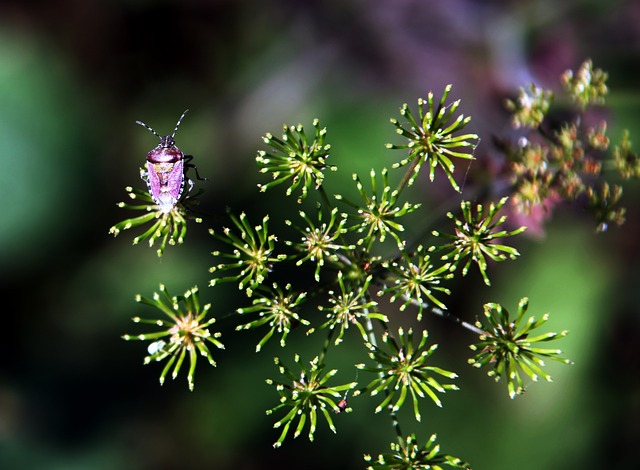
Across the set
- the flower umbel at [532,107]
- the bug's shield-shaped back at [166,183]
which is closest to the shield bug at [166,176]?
the bug's shield-shaped back at [166,183]

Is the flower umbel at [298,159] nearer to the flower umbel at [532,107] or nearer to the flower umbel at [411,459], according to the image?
the flower umbel at [411,459]

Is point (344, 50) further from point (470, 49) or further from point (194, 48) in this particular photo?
point (194, 48)

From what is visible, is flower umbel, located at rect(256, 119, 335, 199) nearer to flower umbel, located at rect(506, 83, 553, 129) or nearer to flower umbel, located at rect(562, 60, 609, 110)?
flower umbel, located at rect(506, 83, 553, 129)

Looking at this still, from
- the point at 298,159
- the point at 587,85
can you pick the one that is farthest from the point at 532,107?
the point at 298,159

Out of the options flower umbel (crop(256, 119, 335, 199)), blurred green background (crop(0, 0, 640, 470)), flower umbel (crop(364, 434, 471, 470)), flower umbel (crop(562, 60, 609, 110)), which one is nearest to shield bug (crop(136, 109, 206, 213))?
flower umbel (crop(256, 119, 335, 199))

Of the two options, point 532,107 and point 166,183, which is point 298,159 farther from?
point 532,107

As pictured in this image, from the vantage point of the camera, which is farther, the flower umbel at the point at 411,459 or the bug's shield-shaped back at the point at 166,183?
the bug's shield-shaped back at the point at 166,183
